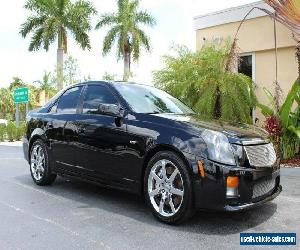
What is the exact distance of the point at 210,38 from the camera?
14.5m

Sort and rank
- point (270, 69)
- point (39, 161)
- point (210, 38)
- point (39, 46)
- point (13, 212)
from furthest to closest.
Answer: point (39, 46) → point (210, 38) → point (270, 69) → point (39, 161) → point (13, 212)

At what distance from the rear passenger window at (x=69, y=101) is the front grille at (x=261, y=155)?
2861 mm

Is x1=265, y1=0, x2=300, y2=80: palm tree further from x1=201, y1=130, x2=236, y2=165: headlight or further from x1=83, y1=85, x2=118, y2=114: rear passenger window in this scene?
x1=201, y1=130, x2=236, y2=165: headlight

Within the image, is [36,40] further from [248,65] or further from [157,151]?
[157,151]

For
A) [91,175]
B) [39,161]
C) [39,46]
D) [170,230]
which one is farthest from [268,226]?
[39,46]

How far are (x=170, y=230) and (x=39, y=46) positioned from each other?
29.5m

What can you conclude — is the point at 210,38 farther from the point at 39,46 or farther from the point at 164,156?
the point at 39,46

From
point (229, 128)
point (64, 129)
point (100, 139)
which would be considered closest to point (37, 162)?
point (64, 129)

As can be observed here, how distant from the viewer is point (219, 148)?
473 cm

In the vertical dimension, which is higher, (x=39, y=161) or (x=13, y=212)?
(x=39, y=161)

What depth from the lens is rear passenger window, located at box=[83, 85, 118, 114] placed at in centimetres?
604

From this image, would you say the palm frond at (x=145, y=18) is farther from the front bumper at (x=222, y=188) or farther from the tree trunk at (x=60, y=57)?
the front bumper at (x=222, y=188)

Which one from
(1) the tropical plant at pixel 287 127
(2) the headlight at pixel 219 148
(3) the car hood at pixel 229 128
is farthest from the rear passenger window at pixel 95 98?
(1) the tropical plant at pixel 287 127

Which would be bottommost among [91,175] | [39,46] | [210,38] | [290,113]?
[91,175]
